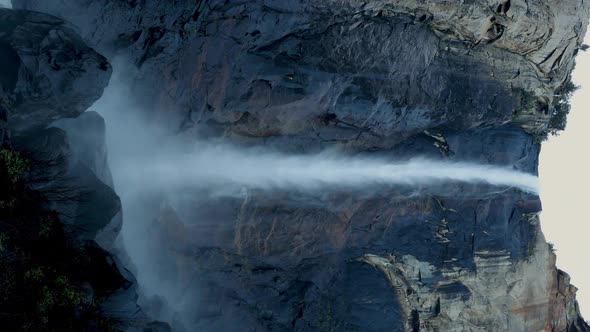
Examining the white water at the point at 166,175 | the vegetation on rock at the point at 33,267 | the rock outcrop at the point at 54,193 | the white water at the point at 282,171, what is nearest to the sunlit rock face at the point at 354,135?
the white water at the point at 166,175

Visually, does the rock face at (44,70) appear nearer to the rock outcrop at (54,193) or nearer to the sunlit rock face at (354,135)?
the rock outcrop at (54,193)

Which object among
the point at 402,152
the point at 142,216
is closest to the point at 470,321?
the point at 402,152

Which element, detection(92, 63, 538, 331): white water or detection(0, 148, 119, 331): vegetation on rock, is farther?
detection(92, 63, 538, 331): white water

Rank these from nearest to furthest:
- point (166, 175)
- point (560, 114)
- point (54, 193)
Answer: point (54, 193)
point (166, 175)
point (560, 114)

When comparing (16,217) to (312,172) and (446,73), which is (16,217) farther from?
(446,73)

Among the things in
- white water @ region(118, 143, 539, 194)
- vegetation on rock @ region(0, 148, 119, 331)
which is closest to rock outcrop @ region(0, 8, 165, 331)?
vegetation on rock @ region(0, 148, 119, 331)

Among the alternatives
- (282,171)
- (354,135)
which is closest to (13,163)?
(282,171)

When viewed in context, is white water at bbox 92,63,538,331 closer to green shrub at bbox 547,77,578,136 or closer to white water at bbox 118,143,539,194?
white water at bbox 118,143,539,194

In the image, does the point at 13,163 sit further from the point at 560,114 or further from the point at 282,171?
the point at 560,114
